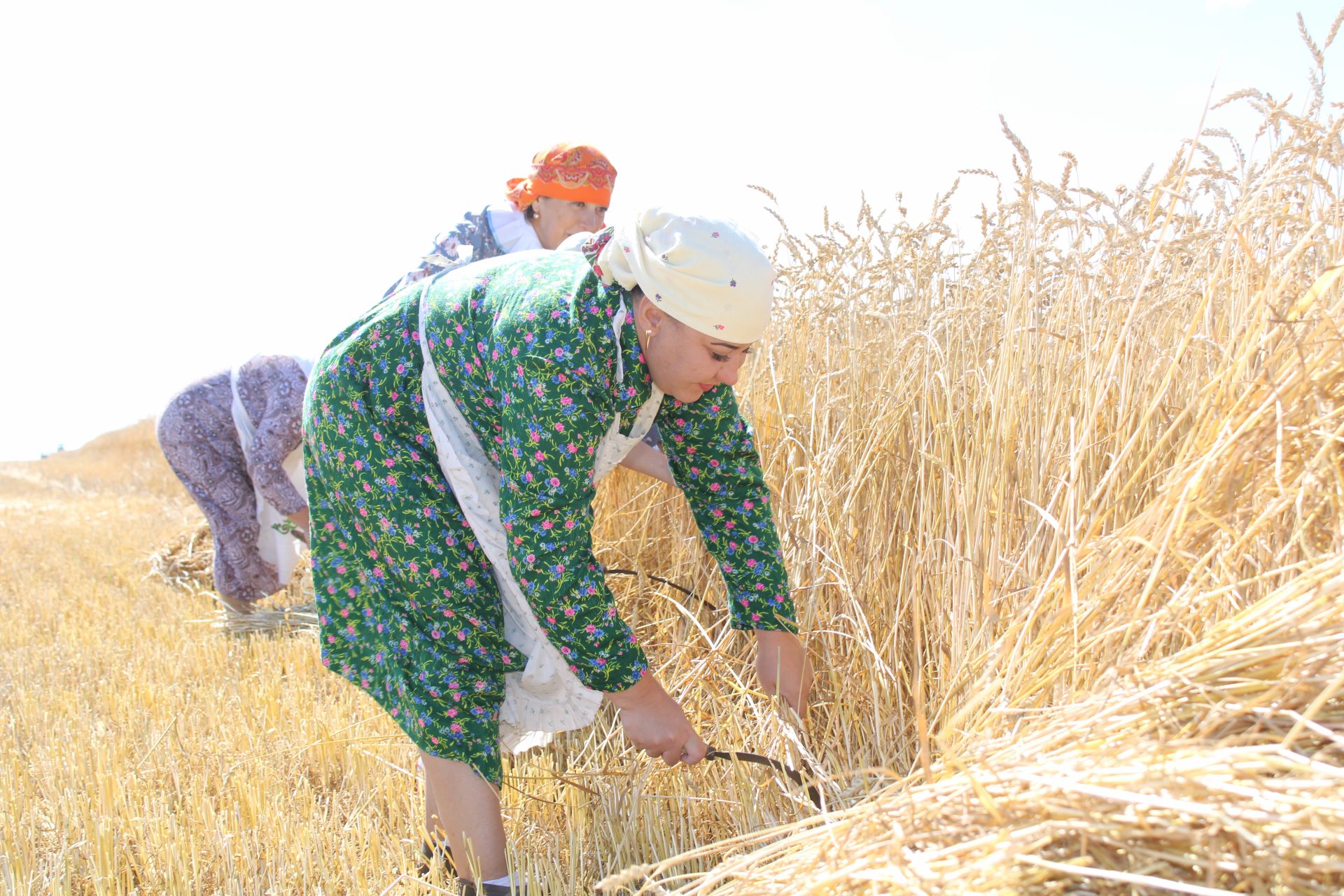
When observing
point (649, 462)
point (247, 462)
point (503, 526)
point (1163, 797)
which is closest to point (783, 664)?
point (503, 526)

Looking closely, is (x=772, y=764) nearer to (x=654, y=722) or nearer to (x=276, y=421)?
(x=654, y=722)

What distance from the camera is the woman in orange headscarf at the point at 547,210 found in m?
2.87

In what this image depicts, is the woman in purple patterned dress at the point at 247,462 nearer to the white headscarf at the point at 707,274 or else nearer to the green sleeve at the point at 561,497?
the green sleeve at the point at 561,497

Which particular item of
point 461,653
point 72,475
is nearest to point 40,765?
point 461,653

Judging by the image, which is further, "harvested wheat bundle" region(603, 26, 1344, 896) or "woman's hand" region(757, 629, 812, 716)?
"woman's hand" region(757, 629, 812, 716)

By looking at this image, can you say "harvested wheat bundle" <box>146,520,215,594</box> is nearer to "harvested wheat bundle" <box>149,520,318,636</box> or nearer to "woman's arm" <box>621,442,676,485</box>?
"harvested wheat bundle" <box>149,520,318,636</box>

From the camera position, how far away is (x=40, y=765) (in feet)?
7.98

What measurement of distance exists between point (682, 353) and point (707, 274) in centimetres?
14

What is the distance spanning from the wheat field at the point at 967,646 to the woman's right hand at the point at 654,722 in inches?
8.5

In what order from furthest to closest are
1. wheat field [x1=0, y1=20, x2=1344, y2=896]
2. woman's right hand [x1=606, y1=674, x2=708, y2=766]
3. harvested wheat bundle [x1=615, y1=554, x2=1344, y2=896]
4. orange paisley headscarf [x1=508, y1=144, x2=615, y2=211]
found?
orange paisley headscarf [x1=508, y1=144, x2=615, y2=211], woman's right hand [x1=606, y1=674, x2=708, y2=766], wheat field [x1=0, y1=20, x2=1344, y2=896], harvested wheat bundle [x1=615, y1=554, x2=1344, y2=896]

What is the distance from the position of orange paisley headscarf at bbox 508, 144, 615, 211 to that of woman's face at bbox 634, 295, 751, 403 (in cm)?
148

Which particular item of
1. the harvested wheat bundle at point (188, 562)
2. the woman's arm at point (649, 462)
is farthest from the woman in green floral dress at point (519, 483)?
the harvested wheat bundle at point (188, 562)

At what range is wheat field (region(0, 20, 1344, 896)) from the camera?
1.03 meters

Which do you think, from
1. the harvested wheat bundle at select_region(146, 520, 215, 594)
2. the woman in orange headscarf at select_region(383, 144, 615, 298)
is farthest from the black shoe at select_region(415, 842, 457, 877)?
the harvested wheat bundle at select_region(146, 520, 215, 594)
